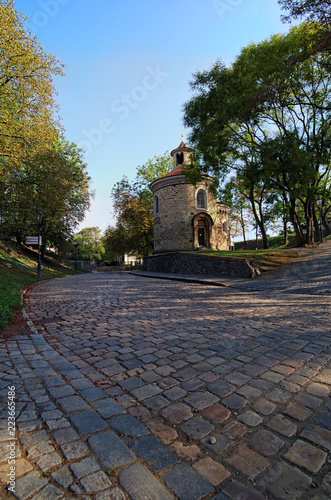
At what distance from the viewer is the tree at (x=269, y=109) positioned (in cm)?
1498

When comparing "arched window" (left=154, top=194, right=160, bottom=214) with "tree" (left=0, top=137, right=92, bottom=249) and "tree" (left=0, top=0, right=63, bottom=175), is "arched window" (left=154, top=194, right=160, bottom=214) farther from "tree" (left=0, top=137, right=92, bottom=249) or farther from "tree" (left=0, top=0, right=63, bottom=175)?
"tree" (left=0, top=0, right=63, bottom=175)

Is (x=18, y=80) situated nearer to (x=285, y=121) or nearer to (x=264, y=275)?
(x=264, y=275)

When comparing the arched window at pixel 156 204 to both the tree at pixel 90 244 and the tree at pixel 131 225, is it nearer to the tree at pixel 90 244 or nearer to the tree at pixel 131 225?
the tree at pixel 131 225

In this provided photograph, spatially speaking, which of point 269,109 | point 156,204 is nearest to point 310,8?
point 269,109

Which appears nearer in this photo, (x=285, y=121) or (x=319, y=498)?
(x=319, y=498)

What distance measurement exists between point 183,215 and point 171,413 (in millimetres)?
26247

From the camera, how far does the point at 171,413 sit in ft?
6.81

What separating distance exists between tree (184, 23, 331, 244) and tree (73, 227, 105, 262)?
4881 centimetres

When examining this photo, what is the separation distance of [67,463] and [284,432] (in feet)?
4.76

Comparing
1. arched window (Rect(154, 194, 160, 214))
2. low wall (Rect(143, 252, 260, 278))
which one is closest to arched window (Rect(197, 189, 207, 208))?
arched window (Rect(154, 194, 160, 214))

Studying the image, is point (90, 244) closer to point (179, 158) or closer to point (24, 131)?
point (179, 158)

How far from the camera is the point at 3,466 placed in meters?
1.52

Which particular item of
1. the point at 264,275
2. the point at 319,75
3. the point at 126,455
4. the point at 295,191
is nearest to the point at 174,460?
the point at 126,455

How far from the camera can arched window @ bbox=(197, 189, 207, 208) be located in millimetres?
28734
